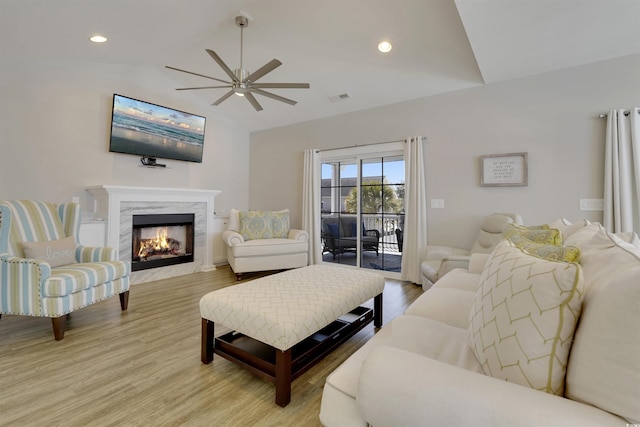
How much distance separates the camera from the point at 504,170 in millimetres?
3373

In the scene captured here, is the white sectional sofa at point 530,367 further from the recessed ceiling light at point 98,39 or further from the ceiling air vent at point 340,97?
the recessed ceiling light at point 98,39

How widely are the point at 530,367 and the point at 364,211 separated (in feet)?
12.5

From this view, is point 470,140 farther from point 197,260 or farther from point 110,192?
point 110,192

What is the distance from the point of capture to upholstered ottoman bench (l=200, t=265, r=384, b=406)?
4.96ft

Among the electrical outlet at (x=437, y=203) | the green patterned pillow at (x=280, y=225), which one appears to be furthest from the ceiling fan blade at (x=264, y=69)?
the electrical outlet at (x=437, y=203)

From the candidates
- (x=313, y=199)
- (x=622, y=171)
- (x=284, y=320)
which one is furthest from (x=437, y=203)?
(x=284, y=320)

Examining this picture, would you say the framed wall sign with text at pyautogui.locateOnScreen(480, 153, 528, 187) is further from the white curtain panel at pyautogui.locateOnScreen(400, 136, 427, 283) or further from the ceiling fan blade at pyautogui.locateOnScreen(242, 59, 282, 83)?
the ceiling fan blade at pyautogui.locateOnScreen(242, 59, 282, 83)

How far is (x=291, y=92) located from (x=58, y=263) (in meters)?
3.38

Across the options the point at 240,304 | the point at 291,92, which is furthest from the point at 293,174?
the point at 240,304

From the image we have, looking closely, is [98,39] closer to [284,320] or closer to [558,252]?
[284,320]

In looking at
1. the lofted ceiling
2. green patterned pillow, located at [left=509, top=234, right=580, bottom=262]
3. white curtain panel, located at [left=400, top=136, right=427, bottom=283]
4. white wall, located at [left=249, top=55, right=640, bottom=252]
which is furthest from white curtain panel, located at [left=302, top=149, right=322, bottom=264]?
green patterned pillow, located at [left=509, top=234, right=580, bottom=262]

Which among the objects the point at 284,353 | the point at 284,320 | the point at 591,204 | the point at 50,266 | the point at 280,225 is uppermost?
the point at 591,204

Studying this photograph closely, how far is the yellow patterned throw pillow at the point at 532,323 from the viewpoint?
2.44ft

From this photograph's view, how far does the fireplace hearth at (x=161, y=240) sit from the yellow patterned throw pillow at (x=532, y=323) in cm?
419
